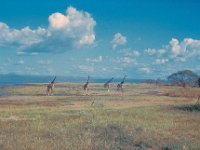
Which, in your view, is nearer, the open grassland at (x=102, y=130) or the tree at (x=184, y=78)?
the open grassland at (x=102, y=130)

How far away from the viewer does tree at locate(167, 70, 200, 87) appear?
10283 centimetres

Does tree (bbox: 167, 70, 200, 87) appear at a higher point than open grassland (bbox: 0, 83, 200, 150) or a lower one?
higher

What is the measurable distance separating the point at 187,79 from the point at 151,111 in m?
67.7

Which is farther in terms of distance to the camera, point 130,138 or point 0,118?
point 0,118

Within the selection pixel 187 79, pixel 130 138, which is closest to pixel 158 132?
pixel 130 138

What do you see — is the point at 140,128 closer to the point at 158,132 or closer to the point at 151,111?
the point at 158,132

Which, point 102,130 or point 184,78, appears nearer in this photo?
point 102,130

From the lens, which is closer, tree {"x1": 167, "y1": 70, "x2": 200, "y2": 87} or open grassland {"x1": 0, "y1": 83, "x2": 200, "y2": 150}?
open grassland {"x1": 0, "y1": 83, "x2": 200, "y2": 150}

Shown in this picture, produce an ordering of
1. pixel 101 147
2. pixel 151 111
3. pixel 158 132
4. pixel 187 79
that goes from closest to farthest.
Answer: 1. pixel 101 147
2. pixel 158 132
3. pixel 151 111
4. pixel 187 79

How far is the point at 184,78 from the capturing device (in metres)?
108

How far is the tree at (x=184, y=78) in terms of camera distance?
337 feet

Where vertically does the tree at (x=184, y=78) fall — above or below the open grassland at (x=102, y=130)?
above

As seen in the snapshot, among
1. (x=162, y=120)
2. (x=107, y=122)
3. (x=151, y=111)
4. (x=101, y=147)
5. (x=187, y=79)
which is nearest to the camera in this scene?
(x=101, y=147)

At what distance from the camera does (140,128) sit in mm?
28828
